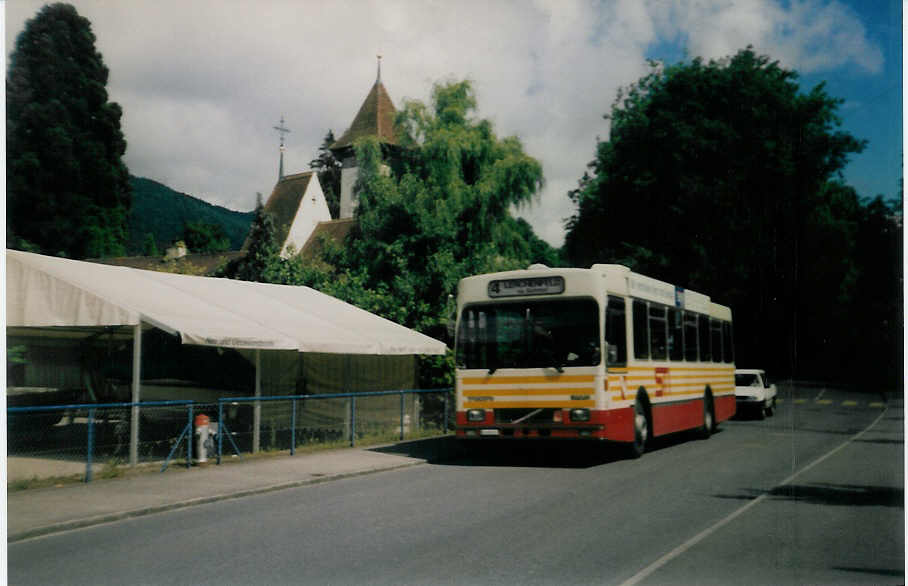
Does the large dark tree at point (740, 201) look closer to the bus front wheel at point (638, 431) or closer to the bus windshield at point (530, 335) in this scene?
the bus front wheel at point (638, 431)

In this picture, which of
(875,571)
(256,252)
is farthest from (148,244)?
(875,571)

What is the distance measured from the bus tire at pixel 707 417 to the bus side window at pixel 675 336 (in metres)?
2.51

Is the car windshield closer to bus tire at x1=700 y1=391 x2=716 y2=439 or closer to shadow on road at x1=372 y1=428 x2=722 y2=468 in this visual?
bus tire at x1=700 y1=391 x2=716 y2=439

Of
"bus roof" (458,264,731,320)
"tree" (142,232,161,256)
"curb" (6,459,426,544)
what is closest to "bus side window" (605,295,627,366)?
"bus roof" (458,264,731,320)

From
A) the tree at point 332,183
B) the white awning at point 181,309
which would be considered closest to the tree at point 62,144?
A: the white awning at point 181,309

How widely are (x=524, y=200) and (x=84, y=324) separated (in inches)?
656

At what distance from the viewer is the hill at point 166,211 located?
14.2 metres

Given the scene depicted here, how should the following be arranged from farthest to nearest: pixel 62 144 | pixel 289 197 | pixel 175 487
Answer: pixel 289 197 → pixel 62 144 → pixel 175 487

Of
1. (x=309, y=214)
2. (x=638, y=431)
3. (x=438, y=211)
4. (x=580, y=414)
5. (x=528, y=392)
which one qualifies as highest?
(x=309, y=214)

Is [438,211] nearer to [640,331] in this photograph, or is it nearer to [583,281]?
[640,331]

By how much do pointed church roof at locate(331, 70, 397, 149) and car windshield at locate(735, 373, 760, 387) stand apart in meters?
13.1

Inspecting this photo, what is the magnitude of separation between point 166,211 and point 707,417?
1236cm

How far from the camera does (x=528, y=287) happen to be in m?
14.3

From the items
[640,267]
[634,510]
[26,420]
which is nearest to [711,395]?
[640,267]
